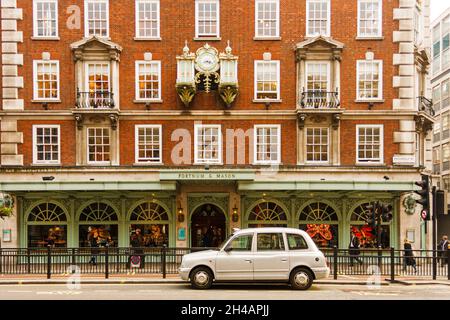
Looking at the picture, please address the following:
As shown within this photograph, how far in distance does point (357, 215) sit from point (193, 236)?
8.61 metres

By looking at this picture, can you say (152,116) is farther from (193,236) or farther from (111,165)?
(193,236)

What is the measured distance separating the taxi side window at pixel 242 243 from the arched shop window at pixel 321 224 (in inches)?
491

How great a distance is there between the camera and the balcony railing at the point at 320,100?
90.3 feet

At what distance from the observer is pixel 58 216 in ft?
91.6

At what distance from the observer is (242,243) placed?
16094 mm

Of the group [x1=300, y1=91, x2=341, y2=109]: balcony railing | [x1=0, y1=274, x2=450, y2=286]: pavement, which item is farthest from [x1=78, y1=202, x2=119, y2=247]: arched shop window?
[x1=300, y1=91, x2=341, y2=109]: balcony railing

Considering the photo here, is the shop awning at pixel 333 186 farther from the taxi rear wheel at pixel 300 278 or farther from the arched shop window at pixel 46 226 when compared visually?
the taxi rear wheel at pixel 300 278

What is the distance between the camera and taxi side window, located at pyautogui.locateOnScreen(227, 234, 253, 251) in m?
16.1

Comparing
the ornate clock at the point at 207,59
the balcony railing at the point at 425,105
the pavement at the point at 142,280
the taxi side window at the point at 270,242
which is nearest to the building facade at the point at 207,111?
the ornate clock at the point at 207,59

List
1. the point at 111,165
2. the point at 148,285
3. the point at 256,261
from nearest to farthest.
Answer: the point at 256,261, the point at 148,285, the point at 111,165

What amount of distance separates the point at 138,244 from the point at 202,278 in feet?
36.5

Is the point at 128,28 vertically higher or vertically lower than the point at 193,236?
higher

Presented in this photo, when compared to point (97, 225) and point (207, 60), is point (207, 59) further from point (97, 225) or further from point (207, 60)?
point (97, 225)

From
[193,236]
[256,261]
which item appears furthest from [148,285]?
[193,236]
